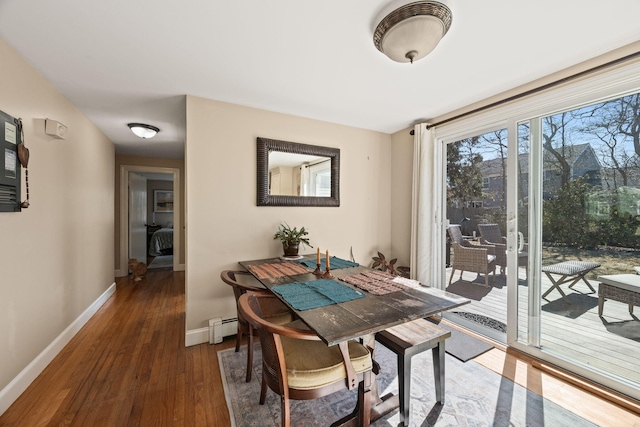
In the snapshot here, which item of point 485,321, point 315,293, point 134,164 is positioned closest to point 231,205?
point 315,293

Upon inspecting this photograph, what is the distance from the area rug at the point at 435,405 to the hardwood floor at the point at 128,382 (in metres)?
0.14

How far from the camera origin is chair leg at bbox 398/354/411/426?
1.46 metres

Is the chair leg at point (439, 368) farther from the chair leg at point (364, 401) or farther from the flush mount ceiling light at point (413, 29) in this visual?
the flush mount ceiling light at point (413, 29)

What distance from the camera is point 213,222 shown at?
2551mm

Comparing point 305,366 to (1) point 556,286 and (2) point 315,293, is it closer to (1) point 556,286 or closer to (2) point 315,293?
(2) point 315,293

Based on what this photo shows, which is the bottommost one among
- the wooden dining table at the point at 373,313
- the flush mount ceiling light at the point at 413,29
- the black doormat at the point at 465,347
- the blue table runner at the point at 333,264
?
the black doormat at the point at 465,347

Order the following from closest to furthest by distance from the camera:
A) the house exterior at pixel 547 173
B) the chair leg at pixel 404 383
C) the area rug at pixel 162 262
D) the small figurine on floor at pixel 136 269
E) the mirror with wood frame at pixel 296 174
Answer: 1. the chair leg at pixel 404 383
2. the house exterior at pixel 547 173
3. the mirror with wood frame at pixel 296 174
4. the small figurine on floor at pixel 136 269
5. the area rug at pixel 162 262

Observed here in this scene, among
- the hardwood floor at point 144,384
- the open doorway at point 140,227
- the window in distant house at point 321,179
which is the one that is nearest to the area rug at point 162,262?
the open doorway at point 140,227

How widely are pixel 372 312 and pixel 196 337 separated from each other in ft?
6.42

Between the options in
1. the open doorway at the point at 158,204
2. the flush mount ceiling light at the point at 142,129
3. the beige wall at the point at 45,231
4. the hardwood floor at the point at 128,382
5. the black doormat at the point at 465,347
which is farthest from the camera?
the open doorway at the point at 158,204

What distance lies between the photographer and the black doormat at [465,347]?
225 centimetres

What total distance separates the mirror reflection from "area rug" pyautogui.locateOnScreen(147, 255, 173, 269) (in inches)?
173

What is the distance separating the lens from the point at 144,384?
6.14 ft

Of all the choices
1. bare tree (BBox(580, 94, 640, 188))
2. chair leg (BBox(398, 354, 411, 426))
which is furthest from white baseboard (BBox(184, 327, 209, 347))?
bare tree (BBox(580, 94, 640, 188))
